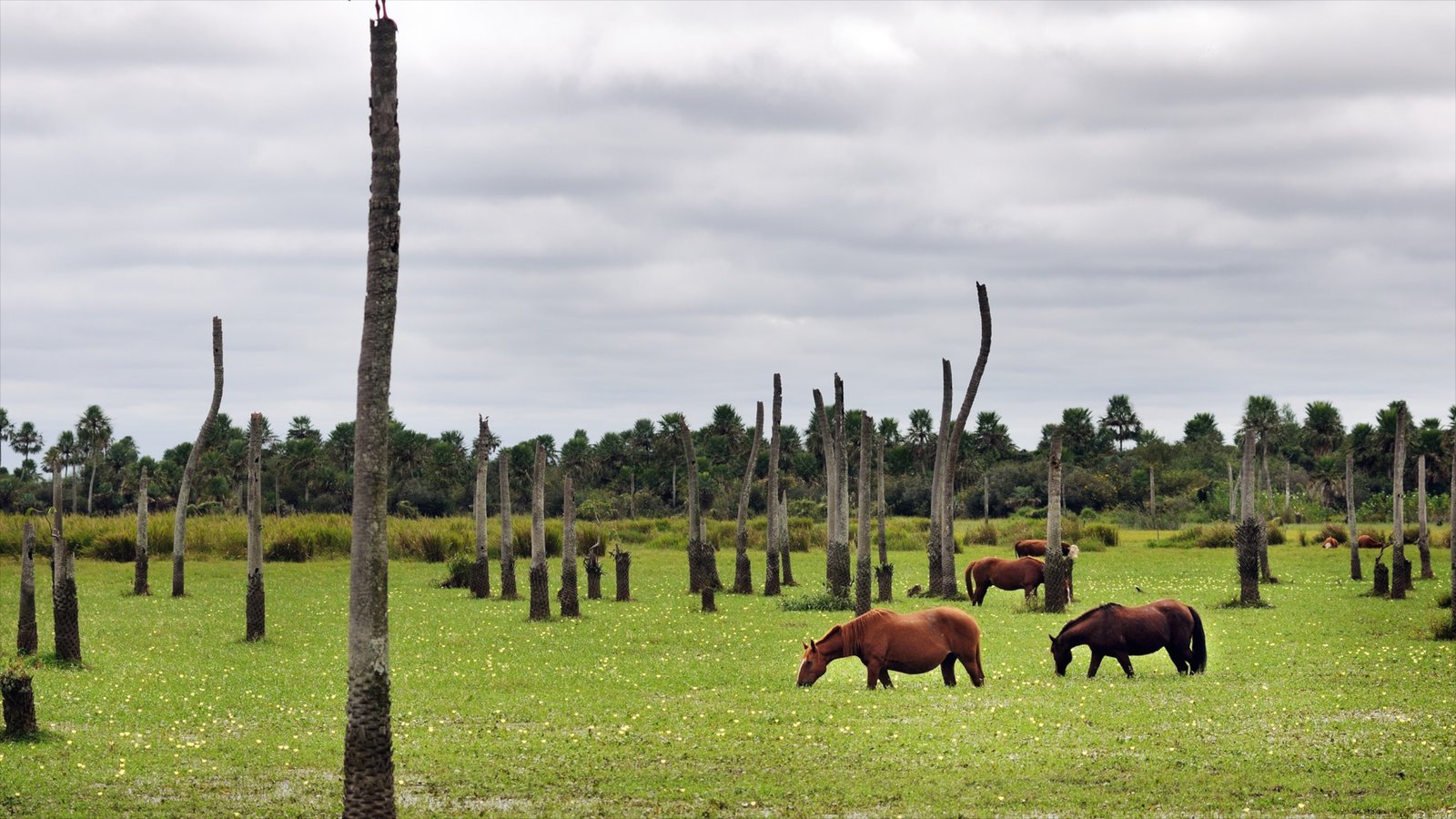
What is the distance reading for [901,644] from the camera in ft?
69.9

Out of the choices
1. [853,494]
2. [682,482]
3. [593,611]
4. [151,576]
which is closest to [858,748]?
[593,611]

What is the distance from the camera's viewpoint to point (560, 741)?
17219 millimetres

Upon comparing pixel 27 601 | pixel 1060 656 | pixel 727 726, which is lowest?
pixel 727 726

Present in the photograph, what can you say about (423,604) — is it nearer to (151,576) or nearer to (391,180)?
(151,576)

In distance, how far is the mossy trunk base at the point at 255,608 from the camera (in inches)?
1160

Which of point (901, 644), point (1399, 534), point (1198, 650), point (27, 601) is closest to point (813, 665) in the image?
point (901, 644)

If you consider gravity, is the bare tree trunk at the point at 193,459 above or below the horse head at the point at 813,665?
above

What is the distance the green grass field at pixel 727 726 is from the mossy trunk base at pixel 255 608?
13.8 inches

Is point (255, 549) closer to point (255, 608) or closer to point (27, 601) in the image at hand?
A: point (255, 608)

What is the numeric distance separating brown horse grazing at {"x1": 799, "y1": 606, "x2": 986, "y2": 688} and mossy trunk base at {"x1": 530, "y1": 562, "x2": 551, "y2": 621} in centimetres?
1320

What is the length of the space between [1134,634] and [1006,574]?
52.1 ft

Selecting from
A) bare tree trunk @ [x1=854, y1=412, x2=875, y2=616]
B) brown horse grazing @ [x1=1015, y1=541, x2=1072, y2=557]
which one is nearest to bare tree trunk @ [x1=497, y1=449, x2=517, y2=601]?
bare tree trunk @ [x1=854, y1=412, x2=875, y2=616]

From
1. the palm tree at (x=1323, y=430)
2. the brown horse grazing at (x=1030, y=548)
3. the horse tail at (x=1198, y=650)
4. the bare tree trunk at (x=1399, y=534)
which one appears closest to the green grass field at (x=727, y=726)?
the horse tail at (x=1198, y=650)

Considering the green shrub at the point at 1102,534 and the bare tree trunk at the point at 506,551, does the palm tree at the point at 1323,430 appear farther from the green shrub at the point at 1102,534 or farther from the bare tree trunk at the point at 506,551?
the bare tree trunk at the point at 506,551
